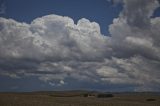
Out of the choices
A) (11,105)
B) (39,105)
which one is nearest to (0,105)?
(11,105)

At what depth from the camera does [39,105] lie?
214ft

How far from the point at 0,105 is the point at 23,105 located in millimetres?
4753

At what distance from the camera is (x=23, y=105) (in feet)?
208

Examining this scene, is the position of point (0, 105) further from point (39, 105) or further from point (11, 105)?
point (39, 105)

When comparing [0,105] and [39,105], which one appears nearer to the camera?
[0,105]

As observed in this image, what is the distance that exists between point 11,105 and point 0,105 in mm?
2284

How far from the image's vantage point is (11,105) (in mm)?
62031

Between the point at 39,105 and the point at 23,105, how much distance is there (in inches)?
131

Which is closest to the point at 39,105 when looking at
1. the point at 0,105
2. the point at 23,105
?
the point at 23,105

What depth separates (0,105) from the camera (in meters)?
60.5

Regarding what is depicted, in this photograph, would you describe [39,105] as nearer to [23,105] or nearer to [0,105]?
[23,105]
